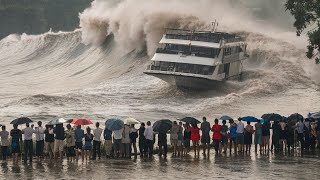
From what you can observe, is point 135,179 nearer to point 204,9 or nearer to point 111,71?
point 111,71

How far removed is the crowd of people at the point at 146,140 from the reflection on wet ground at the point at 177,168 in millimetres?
460

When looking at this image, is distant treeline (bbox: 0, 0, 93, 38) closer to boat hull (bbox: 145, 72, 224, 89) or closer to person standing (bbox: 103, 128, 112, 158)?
boat hull (bbox: 145, 72, 224, 89)

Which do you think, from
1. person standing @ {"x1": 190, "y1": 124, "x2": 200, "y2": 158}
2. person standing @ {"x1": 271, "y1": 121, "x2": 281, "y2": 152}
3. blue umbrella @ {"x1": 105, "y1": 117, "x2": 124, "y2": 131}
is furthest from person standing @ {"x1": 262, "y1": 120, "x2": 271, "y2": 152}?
blue umbrella @ {"x1": 105, "y1": 117, "x2": 124, "y2": 131}

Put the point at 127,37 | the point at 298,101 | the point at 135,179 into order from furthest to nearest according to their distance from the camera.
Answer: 1. the point at 127,37
2. the point at 298,101
3. the point at 135,179

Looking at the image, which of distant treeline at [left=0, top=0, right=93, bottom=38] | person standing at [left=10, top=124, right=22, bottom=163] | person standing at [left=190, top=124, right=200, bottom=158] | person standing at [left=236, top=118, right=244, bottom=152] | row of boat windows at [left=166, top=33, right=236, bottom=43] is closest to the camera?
person standing at [left=10, top=124, right=22, bottom=163]

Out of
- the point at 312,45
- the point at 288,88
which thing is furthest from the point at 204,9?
the point at 312,45

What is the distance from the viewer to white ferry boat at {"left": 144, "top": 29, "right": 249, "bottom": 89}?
47406 mm

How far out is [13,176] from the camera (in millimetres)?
21219

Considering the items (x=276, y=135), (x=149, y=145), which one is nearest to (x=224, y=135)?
(x=276, y=135)

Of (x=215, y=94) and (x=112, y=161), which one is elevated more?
(x=215, y=94)

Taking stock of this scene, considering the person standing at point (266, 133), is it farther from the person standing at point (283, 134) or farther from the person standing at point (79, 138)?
the person standing at point (79, 138)

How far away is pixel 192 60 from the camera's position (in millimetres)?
47500

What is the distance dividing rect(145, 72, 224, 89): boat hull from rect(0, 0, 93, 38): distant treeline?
398 ft

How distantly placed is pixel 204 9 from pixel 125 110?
110ft
